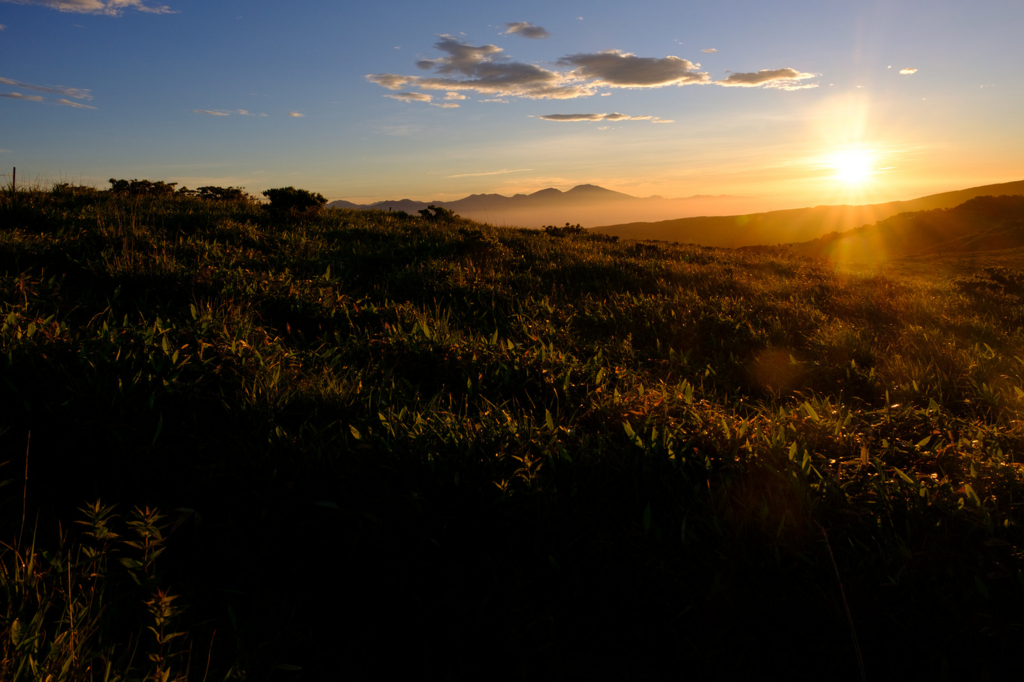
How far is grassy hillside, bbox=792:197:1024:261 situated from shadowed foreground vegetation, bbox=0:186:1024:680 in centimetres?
2203

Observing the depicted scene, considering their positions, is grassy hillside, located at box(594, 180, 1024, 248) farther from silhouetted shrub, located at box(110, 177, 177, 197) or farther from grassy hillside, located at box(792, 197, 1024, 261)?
silhouetted shrub, located at box(110, 177, 177, 197)

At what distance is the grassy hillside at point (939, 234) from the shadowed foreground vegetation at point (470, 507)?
22.0 m

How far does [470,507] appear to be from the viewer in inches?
102

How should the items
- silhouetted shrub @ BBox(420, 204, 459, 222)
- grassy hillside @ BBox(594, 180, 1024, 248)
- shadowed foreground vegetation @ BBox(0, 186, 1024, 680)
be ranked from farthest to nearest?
grassy hillside @ BBox(594, 180, 1024, 248) < silhouetted shrub @ BBox(420, 204, 459, 222) < shadowed foreground vegetation @ BBox(0, 186, 1024, 680)

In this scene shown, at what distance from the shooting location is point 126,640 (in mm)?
1992

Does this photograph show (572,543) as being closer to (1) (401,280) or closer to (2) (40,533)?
(2) (40,533)

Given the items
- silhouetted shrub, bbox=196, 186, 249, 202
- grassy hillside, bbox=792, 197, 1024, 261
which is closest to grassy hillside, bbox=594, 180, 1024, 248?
grassy hillside, bbox=792, 197, 1024, 261

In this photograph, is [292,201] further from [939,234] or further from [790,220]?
[790,220]

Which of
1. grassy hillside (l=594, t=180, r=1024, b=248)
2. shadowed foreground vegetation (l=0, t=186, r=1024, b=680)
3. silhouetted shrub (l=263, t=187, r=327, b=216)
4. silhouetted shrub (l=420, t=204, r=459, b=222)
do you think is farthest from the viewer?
grassy hillside (l=594, t=180, r=1024, b=248)

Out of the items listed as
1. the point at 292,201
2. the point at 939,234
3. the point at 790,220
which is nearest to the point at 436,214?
the point at 292,201

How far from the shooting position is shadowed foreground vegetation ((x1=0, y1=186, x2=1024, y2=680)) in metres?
2.03

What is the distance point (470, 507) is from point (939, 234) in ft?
121

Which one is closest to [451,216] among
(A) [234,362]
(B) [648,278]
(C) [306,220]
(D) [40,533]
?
(C) [306,220]

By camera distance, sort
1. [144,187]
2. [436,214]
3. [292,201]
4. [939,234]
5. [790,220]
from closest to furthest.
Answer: [292,201] < [144,187] < [436,214] < [939,234] < [790,220]
